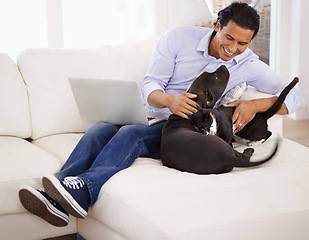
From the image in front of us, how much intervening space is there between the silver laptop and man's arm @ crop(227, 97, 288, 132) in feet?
1.12

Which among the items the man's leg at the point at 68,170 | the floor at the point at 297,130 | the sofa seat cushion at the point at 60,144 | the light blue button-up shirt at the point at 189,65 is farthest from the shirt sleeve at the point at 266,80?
the floor at the point at 297,130

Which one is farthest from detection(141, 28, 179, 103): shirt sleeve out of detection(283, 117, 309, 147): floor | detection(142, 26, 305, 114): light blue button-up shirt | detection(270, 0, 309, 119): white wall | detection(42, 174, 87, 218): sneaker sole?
detection(270, 0, 309, 119): white wall

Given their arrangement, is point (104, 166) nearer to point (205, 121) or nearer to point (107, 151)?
point (107, 151)

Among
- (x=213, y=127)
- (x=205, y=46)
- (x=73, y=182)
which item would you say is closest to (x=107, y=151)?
(x=73, y=182)

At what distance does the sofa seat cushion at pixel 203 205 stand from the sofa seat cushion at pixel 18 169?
273mm

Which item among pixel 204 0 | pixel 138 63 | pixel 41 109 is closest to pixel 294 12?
pixel 204 0

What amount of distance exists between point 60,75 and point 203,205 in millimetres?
1248

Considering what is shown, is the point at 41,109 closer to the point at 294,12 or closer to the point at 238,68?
the point at 238,68

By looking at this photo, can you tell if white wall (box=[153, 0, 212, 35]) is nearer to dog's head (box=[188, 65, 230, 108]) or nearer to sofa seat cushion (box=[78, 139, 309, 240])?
dog's head (box=[188, 65, 230, 108])

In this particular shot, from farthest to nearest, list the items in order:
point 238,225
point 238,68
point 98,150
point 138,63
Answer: point 138,63, point 238,68, point 98,150, point 238,225

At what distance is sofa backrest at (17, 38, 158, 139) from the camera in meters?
2.25

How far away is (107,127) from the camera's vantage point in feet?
6.32

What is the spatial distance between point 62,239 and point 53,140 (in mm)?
488

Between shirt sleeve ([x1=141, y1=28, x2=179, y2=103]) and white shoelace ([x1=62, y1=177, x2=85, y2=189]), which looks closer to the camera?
white shoelace ([x1=62, y1=177, x2=85, y2=189])
